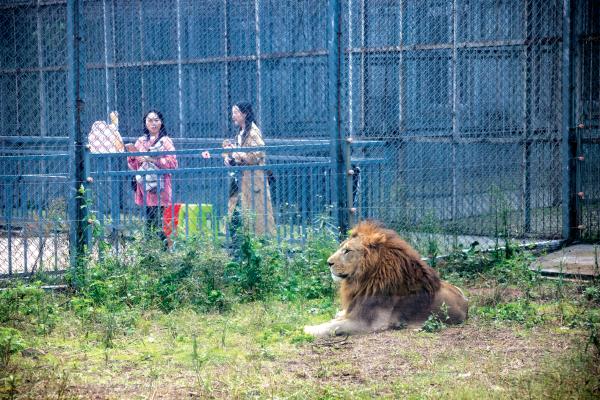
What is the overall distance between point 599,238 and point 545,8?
299 centimetres

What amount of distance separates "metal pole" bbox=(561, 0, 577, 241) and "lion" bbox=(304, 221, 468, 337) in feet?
15.2

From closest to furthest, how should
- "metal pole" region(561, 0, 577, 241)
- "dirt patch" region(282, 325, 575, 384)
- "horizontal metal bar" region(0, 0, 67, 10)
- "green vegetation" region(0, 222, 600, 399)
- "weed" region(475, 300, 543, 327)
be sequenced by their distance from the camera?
1. "green vegetation" region(0, 222, 600, 399)
2. "dirt patch" region(282, 325, 575, 384)
3. "weed" region(475, 300, 543, 327)
4. "metal pole" region(561, 0, 577, 241)
5. "horizontal metal bar" region(0, 0, 67, 10)

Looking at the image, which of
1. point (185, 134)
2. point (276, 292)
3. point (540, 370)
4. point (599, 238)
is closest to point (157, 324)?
point (276, 292)

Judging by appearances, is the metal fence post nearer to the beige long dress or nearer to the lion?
the beige long dress

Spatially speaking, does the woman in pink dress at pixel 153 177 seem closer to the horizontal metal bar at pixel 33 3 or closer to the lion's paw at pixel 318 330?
the lion's paw at pixel 318 330

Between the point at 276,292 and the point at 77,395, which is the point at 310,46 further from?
the point at 77,395

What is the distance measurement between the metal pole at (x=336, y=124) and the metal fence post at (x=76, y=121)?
2.42 meters

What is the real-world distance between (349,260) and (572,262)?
13.0ft

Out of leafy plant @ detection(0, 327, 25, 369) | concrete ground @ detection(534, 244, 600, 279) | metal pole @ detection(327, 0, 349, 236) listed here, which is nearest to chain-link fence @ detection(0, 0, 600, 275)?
metal pole @ detection(327, 0, 349, 236)

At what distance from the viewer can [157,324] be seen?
8023mm

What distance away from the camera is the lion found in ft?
24.4

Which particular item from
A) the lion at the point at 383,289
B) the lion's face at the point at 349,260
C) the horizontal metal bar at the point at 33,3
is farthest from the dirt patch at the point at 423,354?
the horizontal metal bar at the point at 33,3

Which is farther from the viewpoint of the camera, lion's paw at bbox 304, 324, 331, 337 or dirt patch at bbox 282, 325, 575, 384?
lion's paw at bbox 304, 324, 331, 337

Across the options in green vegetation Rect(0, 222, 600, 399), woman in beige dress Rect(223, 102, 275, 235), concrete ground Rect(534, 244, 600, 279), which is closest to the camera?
green vegetation Rect(0, 222, 600, 399)
